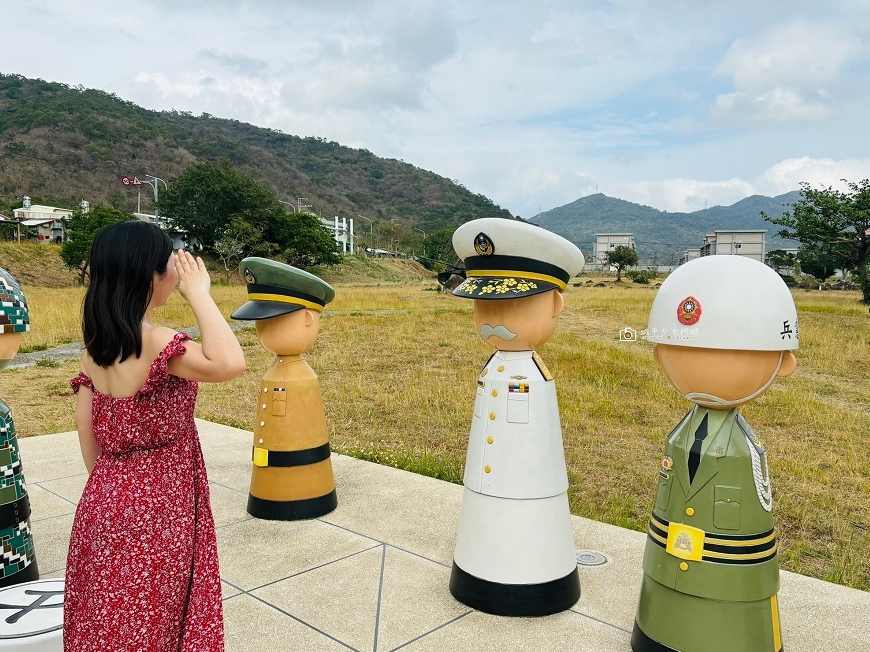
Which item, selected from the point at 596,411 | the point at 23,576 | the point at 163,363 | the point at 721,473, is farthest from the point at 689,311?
the point at 596,411

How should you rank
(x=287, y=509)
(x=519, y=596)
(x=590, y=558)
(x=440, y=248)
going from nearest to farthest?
(x=519, y=596), (x=590, y=558), (x=287, y=509), (x=440, y=248)

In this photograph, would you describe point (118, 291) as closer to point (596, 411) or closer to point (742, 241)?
point (596, 411)

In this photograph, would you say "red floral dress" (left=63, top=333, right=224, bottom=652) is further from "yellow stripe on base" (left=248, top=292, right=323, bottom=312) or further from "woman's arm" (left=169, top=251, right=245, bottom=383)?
"yellow stripe on base" (left=248, top=292, right=323, bottom=312)

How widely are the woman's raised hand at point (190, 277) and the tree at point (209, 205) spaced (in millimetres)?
41954

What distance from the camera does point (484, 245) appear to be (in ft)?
10.6

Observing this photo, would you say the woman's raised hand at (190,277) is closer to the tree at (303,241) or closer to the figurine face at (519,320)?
the figurine face at (519,320)

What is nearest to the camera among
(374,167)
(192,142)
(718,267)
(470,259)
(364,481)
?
(718,267)

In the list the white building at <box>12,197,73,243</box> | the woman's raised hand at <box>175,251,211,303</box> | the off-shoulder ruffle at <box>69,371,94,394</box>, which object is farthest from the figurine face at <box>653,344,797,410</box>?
the white building at <box>12,197,73,243</box>

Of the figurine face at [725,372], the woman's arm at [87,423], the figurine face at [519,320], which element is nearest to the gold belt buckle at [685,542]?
the figurine face at [725,372]

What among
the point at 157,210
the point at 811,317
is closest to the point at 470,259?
the point at 811,317

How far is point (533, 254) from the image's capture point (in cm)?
318

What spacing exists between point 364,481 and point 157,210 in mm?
43108

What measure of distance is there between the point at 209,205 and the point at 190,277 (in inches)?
1746

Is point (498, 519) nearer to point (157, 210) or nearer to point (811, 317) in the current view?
point (811, 317)
